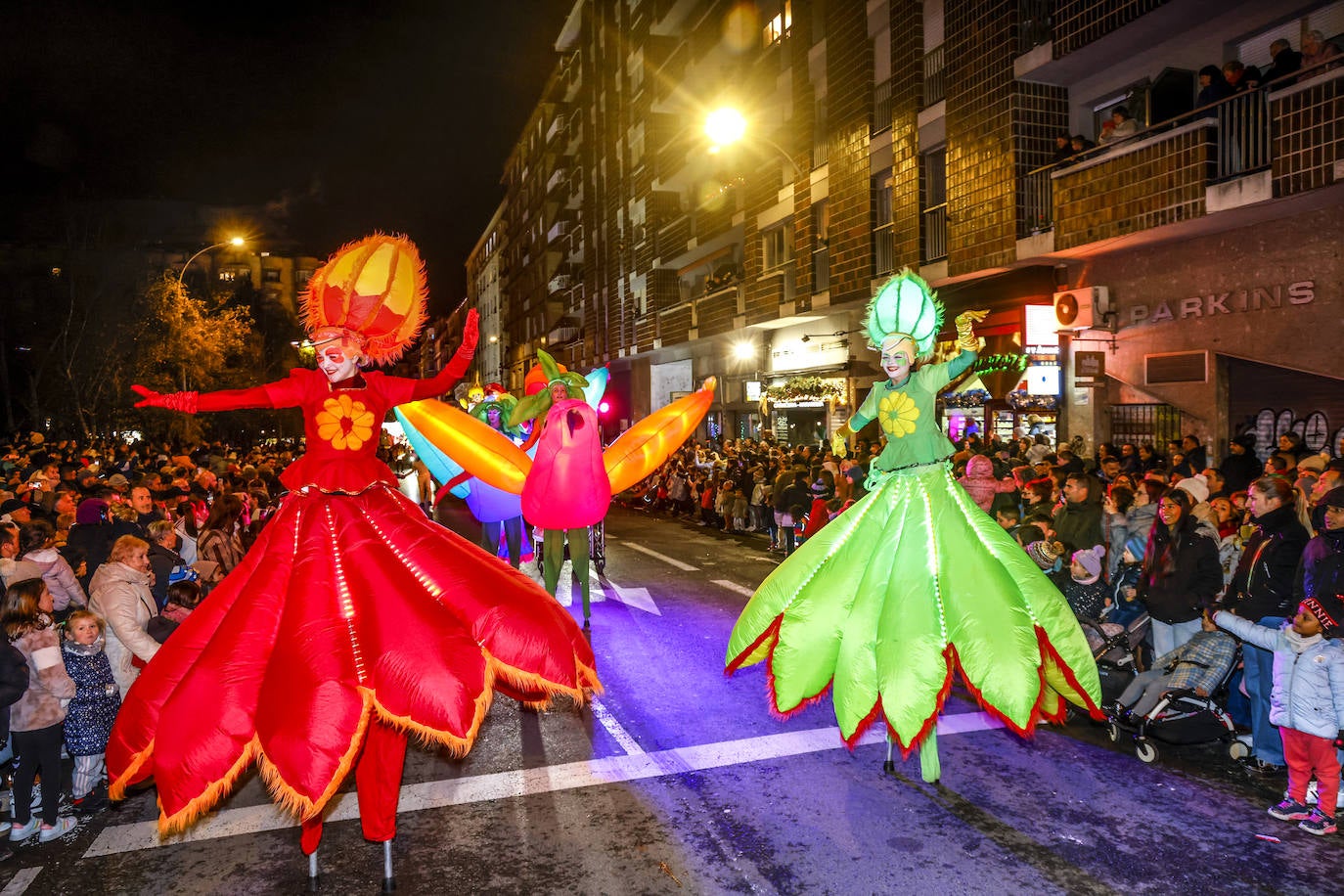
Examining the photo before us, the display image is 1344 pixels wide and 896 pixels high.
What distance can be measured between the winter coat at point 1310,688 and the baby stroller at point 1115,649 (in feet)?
4.79

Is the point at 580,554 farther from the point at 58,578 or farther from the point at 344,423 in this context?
the point at 344,423

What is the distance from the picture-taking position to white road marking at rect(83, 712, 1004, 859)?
4.97 metres

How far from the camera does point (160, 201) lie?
86625mm

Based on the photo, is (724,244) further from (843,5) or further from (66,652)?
(66,652)

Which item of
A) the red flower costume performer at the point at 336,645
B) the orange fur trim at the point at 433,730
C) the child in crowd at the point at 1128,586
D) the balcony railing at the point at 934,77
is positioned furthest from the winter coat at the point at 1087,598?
the balcony railing at the point at 934,77

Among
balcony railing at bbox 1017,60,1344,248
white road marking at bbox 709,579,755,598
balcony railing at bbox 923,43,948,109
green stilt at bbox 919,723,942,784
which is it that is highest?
balcony railing at bbox 923,43,948,109

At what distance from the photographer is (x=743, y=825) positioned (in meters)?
4.82

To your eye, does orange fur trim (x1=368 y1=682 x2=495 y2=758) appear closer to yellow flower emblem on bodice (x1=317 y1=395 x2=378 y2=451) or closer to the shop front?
yellow flower emblem on bodice (x1=317 y1=395 x2=378 y2=451)

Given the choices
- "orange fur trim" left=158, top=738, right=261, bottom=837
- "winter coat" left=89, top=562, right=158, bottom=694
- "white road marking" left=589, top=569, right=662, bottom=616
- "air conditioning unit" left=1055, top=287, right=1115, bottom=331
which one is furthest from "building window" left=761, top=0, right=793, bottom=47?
"orange fur trim" left=158, top=738, right=261, bottom=837

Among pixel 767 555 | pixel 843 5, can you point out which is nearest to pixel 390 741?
pixel 767 555

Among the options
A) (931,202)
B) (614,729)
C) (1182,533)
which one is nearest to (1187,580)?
(1182,533)

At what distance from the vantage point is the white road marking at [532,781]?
196 inches

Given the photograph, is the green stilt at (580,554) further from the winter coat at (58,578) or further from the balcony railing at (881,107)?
the balcony railing at (881,107)

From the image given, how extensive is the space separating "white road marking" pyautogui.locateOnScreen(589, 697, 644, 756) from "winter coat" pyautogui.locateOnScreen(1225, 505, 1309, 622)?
4065 mm
